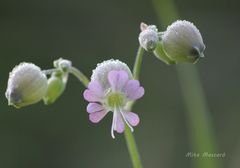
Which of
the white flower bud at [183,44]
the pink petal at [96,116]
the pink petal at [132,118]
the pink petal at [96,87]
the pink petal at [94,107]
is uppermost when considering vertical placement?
→ the white flower bud at [183,44]

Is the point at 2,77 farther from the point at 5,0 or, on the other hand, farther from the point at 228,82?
the point at 228,82

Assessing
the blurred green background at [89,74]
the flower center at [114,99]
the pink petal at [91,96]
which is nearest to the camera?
the pink petal at [91,96]

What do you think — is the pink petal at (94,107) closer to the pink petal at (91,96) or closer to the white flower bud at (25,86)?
A: the pink petal at (91,96)

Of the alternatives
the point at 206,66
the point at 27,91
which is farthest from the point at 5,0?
the point at 27,91

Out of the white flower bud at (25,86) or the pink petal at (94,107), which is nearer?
the pink petal at (94,107)

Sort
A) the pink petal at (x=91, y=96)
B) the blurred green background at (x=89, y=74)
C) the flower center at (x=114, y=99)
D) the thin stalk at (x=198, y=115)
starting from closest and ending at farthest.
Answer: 1. the pink petal at (x=91, y=96)
2. the flower center at (x=114, y=99)
3. the thin stalk at (x=198, y=115)
4. the blurred green background at (x=89, y=74)

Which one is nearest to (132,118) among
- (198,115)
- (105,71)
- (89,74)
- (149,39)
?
(105,71)

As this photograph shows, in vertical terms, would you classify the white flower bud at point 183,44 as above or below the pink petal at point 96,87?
above

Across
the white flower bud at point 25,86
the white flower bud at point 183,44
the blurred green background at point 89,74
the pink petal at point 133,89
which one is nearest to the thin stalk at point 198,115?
the white flower bud at point 183,44
